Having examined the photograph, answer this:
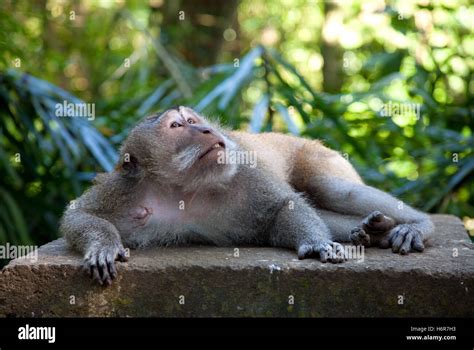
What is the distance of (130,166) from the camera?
4.93m

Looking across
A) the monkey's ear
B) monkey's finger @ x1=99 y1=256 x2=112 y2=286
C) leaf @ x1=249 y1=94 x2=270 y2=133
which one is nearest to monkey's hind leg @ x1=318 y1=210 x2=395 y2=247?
the monkey's ear

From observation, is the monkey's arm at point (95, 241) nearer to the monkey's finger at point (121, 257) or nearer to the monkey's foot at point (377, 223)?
the monkey's finger at point (121, 257)

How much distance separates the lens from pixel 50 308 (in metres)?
4.39

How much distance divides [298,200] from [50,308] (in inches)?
71.3

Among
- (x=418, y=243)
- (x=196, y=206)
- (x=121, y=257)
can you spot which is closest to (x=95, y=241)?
(x=121, y=257)

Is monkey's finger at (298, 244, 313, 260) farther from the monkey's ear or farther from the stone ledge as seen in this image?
the monkey's ear

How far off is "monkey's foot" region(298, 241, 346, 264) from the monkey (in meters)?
0.02

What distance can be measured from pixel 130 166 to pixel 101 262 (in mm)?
825

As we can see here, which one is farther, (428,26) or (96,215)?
(428,26)

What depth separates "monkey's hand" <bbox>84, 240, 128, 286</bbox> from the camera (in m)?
4.34

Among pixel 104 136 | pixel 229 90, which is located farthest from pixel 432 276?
pixel 104 136

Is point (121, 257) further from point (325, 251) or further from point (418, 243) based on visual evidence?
point (418, 243)

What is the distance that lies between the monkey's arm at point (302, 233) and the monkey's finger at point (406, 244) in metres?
0.48

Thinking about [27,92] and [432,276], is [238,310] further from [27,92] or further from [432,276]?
[27,92]
